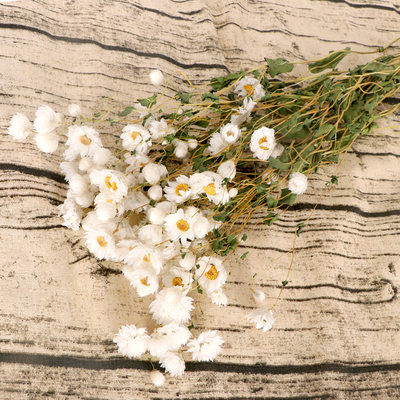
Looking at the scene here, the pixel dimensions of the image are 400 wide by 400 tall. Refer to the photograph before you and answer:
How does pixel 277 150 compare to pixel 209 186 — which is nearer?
pixel 209 186

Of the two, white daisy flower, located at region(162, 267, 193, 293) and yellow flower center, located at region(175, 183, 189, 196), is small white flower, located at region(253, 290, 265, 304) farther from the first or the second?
yellow flower center, located at region(175, 183, 189, 196)

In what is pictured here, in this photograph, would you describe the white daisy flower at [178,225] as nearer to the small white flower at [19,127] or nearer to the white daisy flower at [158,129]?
the white daisy flower at [158,129]

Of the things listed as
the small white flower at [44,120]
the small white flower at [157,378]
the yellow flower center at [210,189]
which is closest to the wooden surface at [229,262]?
the small white flower at [157,378]

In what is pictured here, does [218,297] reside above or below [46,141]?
below

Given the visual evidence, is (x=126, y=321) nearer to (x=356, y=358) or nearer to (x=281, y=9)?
(x=356, y=358)

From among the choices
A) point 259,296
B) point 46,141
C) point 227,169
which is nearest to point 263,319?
point 259,296

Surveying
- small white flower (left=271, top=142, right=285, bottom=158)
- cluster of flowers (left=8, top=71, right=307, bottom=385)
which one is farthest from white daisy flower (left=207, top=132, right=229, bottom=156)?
small white flower (left=271, top=142, right=285, bottom=158)

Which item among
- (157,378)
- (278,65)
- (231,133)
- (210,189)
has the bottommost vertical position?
(157,378)

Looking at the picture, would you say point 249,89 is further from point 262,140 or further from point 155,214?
point 155,214
